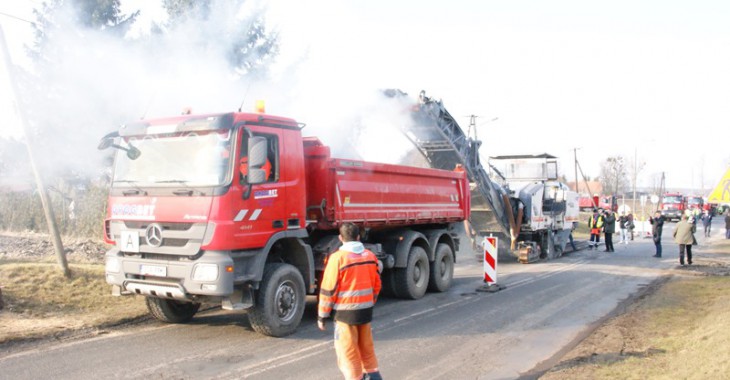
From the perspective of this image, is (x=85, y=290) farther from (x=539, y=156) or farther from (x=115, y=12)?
(x=539, y=156)

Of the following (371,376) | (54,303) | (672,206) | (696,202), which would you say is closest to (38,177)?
(54,303)

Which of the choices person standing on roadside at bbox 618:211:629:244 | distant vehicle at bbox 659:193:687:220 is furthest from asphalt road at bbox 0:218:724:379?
distant vehicle at bbox 659:193:687:220

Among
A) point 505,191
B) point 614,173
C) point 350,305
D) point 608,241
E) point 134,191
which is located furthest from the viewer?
point 614,173

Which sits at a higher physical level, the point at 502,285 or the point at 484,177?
the point at 484,177

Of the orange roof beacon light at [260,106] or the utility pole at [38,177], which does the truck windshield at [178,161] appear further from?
the utility pole at [38,177]

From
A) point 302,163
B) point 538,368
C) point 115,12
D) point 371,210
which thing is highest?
point 115,12

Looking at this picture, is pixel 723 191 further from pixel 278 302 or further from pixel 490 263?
pixel 278 302

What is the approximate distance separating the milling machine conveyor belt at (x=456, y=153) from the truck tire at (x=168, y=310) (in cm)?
765

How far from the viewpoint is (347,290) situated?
16.0 feet

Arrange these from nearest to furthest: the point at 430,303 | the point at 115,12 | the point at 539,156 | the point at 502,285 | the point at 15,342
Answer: the point at 15,342
the point at 430,303
the point at 502,285
the point at 115,12
the point at 539,156

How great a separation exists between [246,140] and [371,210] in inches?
119

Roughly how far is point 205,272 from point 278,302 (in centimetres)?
115

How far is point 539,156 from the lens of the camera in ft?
59.7

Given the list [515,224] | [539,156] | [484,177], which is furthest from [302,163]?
[539,156]
